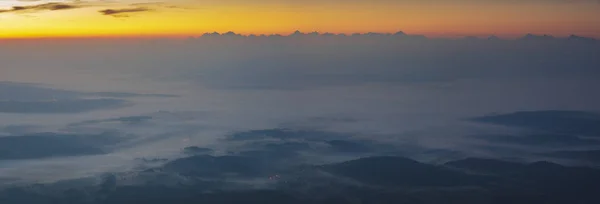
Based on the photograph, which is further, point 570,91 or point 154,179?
point 570,91

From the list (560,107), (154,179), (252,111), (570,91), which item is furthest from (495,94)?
(154,179)

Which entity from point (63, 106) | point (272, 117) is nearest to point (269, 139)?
point (272, 117)

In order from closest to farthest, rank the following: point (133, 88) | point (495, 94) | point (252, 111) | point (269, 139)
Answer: point (269, 139) < point (252, 111) < point (495, 94) < point (133, 88)

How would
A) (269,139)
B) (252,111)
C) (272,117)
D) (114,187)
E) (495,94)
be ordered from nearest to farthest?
(114,187) → (269,139) → (272,117) → (252,111) → (495,94)

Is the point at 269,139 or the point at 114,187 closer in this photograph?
the point at 114,187

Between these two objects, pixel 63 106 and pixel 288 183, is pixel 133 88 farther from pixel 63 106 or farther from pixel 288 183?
pixel 288 183

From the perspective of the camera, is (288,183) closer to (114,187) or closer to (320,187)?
(320,187)

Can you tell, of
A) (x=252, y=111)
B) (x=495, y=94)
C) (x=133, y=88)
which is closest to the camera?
(x=252, y=111)

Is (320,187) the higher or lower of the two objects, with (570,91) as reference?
lower

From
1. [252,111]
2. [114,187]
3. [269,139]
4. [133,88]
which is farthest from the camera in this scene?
[133,88]
